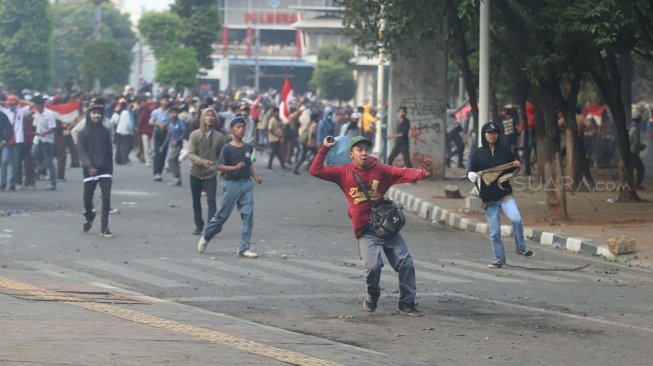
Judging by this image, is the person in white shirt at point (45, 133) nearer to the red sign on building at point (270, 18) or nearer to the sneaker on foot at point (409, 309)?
the sneaker on foot at point (409, 309)

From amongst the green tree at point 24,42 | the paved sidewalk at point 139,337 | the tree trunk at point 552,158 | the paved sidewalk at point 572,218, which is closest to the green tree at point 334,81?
the green tree at point 24,42

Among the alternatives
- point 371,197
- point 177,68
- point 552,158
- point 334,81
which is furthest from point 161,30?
point 371,197

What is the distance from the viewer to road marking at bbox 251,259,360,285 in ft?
45.2

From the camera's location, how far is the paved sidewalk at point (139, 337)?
27.7 ft

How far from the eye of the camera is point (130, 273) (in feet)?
46.2

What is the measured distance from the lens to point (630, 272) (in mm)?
15586

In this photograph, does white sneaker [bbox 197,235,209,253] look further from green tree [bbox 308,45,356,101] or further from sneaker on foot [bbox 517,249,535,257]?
green tree [bbox 308,45,356,101]

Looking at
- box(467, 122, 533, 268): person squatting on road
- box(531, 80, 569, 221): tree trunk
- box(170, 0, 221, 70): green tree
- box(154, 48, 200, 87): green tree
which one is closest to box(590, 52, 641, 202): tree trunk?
box(531, 80, 569, 221): tree trunk

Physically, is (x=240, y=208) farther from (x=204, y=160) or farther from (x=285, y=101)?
(x=285, y=101)

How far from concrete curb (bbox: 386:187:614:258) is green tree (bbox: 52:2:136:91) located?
64.2 m

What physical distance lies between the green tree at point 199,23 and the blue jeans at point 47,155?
46068 mm

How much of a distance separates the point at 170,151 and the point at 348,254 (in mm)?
12188

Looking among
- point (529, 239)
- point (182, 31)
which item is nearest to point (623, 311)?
point (529, 239)

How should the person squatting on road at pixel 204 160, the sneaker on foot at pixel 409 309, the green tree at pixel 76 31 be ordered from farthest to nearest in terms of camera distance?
the green tree at pixel 76 31
the person squatting on road at pixel 204 160
the sneaker on foot at pixel 409 309
